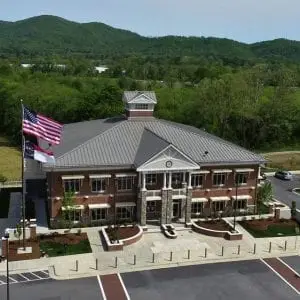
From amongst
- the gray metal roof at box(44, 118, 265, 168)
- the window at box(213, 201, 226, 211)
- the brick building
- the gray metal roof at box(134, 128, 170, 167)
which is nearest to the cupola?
the gray metal roof at box(44, 118, 265, 168)

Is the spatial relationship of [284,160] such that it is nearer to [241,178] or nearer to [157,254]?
[241,178]

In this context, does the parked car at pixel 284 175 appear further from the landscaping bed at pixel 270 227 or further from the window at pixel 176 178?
the window at pixel 176 178

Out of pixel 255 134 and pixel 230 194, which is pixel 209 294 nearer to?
pixel 230 194

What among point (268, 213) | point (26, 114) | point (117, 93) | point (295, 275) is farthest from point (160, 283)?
point (117, 93)

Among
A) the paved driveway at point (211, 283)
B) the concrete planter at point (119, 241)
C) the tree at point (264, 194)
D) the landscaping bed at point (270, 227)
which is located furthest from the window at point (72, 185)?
the tree at point (264, 194)

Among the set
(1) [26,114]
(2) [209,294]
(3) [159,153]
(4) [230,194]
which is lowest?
(2) [209,294]

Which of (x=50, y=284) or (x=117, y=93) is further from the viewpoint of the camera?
(x=117, y=93)

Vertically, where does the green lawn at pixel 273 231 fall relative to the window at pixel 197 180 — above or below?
below
